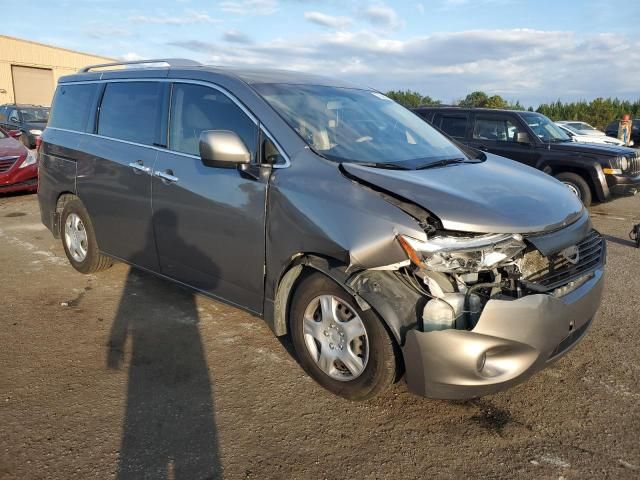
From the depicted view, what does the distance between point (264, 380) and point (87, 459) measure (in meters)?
1.10

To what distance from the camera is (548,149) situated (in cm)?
930

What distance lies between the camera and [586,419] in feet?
9.34

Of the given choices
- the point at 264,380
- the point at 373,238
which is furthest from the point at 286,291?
the point at 373,238

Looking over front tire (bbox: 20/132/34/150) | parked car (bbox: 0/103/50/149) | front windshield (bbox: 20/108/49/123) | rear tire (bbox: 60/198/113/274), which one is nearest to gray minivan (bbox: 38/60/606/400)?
rear tire (bbox: 60/198/113/274)

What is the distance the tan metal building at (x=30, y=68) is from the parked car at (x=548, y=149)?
101 feet

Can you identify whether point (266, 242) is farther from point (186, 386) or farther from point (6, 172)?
point (6, 172)

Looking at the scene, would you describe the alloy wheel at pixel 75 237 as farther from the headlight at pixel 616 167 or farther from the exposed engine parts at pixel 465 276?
the headlight at pixel 616 167

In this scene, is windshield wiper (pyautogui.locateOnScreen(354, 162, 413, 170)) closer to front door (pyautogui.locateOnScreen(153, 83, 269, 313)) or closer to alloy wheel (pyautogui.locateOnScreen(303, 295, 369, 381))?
front door (pyautogui.locateOnScreen(153, 83, 269, 313))

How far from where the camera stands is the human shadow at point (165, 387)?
250 centimetres

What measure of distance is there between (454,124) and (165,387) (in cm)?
836

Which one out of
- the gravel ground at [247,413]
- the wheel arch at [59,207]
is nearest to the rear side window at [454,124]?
the gravel ground at [247,413]

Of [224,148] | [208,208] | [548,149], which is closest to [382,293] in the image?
[224,148]

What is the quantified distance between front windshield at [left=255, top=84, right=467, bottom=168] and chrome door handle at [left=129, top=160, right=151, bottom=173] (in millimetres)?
1133

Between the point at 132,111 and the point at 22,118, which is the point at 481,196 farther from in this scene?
the point at 22,118
